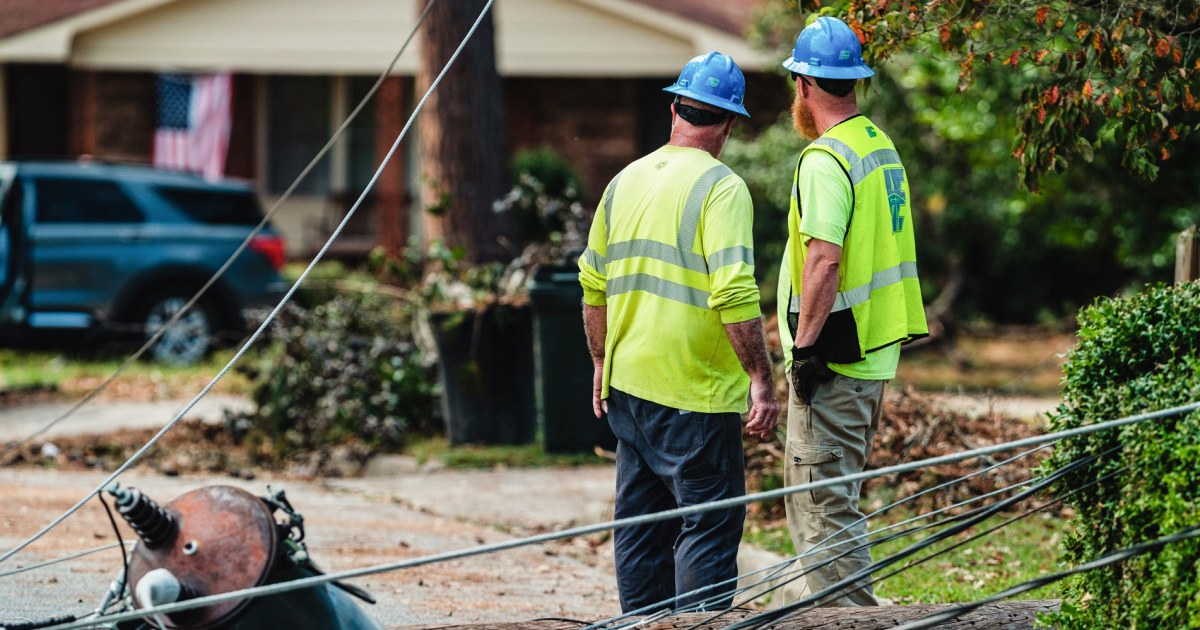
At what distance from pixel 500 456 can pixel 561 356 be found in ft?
2.74

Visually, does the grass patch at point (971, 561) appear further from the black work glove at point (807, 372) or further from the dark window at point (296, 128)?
the dark window at point (296, 128)

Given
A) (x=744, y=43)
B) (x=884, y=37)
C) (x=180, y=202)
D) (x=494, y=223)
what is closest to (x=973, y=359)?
(x=744, y=43)

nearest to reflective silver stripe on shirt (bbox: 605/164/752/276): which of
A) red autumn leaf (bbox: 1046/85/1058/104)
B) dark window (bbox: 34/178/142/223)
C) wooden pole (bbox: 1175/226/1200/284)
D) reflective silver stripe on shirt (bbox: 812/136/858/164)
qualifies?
reflective silver stripe on shirt (bbox: 812/136/858/164)

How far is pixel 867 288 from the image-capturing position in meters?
4.32

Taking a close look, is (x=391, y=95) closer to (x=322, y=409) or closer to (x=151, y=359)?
(x=151, y=359)

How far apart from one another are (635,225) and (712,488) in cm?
90

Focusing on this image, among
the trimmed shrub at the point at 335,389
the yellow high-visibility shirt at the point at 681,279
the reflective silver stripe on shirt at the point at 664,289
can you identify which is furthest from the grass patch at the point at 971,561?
the trimmed shrub at the point at 335,389

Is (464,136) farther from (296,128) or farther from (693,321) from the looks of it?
(296,128)

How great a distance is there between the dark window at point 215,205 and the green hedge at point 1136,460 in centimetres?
1086

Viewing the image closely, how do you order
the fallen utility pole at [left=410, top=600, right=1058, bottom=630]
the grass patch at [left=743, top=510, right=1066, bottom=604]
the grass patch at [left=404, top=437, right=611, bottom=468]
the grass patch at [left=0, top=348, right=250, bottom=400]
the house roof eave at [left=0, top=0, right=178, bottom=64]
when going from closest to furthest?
the fallen utility pole at [left=410, top=600, right=1058, bottom=630] < the grass patch at [left=743, top=510, right=1066, bottom=604] < the grass patch at [left=404, top=437, right=611, bottom=468] < the grass patch at [left=0, top=348, right=250, bottom=400] < the house roof eave at [left=0, top=0, right=178, bottom=64]

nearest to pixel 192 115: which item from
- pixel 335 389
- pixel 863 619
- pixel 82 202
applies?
pixel 82 202

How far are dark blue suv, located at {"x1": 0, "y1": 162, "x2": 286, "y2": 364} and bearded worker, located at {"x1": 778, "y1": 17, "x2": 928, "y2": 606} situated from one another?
906cm

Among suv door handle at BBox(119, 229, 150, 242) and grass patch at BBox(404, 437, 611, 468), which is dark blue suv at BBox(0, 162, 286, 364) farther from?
grass patch at BBox(404, 437, 611, 468)

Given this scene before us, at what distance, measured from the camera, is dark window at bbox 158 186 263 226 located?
43.8 ft
